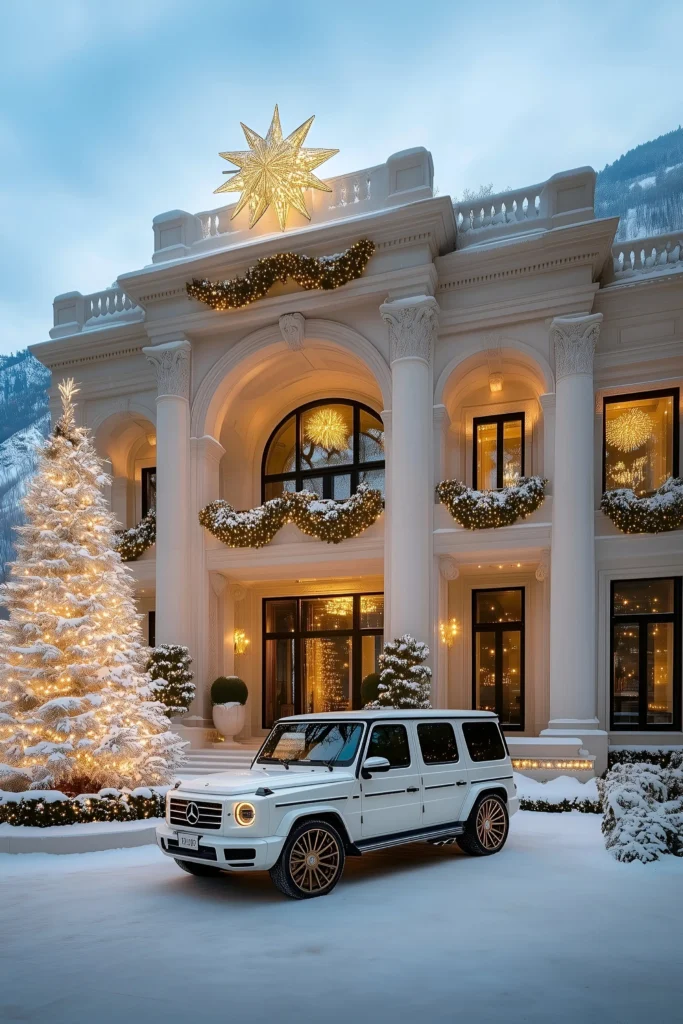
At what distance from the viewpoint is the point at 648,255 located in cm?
1762

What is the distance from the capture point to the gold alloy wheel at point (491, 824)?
30.7 feet

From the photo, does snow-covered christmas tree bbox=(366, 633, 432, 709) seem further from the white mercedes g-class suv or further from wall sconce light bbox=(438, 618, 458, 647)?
the white mercedes g-class suv

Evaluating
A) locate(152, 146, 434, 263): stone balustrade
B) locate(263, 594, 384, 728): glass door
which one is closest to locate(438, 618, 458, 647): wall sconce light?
locate(263, 594, 384, 728): glass door

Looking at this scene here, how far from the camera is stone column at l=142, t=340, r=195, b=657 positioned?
18984 millimetres

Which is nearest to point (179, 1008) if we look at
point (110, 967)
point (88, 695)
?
point (110, 967)

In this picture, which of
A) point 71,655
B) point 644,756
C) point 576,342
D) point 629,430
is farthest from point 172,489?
point 644,756

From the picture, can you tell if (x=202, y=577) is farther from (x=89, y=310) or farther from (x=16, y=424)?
(x=16, y=424)

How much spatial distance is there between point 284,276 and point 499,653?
32.0 ft

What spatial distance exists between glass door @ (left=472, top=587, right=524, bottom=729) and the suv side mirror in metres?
11.2

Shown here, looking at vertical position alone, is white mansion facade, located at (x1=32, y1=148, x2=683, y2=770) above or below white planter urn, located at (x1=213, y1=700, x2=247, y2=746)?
above

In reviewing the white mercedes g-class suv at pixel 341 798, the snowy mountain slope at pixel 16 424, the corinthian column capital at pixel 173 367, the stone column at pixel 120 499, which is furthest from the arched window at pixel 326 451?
the snowy mountain slope at pixel 16 424

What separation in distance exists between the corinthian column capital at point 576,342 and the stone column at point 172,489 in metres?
8.57

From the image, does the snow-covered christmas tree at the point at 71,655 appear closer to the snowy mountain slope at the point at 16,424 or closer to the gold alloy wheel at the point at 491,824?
the gold alloy wheel at the point at 491,824

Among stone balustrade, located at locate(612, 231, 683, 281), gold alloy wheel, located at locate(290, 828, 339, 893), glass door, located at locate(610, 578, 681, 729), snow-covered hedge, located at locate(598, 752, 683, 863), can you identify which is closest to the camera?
gold alloy wheel, located at locate(290, 828, 339, 893)
